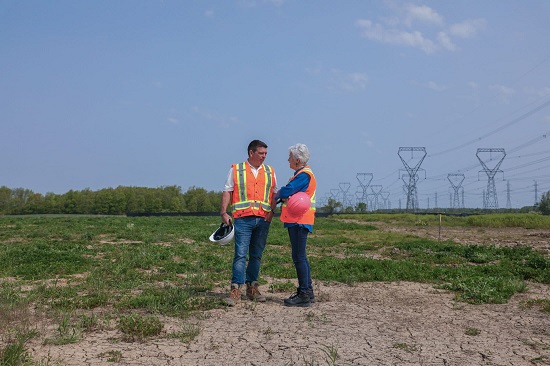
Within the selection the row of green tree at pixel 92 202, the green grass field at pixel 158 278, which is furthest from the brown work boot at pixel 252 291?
the row of green tree at pixel 92 202

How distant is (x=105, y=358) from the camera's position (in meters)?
4.71

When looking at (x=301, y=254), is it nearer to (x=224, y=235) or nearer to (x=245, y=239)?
(x=245, y=239)

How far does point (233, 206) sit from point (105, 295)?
2.15 metres

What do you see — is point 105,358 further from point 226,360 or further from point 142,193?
point 142,193

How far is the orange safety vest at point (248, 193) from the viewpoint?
7.25m

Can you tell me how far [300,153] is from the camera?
286 inches

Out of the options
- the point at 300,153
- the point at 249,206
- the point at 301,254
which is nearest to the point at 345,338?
the point at 301,254

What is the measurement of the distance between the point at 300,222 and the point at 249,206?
75 cm

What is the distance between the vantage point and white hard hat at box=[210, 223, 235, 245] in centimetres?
732

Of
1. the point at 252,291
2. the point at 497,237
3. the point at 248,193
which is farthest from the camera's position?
the point at 497,237

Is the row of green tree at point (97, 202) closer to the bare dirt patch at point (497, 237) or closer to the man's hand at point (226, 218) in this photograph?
the bare dirt patch at point (497, 237)

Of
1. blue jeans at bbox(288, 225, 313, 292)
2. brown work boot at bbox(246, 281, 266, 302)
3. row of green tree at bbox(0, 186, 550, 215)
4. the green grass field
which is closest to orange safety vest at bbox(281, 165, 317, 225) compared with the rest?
blue jeans at bbox(288, 225, 313, 292)

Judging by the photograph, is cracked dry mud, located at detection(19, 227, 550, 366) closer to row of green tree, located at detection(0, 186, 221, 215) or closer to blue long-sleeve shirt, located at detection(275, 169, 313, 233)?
blue long-sleeve shirt, located at detection(275, 169, 313, 233)

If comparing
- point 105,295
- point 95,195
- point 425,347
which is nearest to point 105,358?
point 105,295
